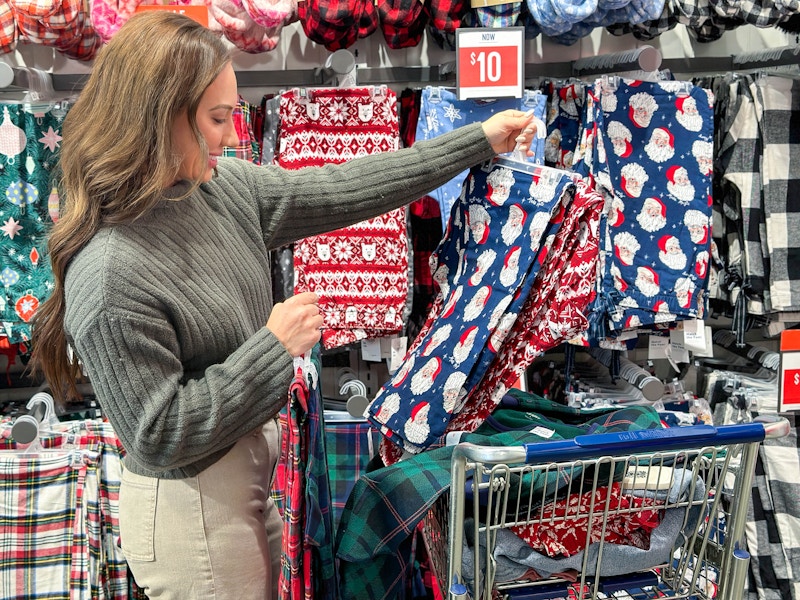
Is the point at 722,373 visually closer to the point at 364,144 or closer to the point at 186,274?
the point at 364,144

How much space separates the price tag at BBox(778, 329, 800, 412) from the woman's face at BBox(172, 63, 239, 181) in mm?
1388

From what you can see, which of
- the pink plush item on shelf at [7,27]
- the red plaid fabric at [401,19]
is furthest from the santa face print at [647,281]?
the pink plush item on shelf at [7,27]

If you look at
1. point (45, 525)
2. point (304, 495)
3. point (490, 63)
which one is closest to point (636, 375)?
point (490, 63)

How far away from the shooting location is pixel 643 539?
1.52 metres

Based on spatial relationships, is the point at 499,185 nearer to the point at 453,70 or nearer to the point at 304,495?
the point at 304,495

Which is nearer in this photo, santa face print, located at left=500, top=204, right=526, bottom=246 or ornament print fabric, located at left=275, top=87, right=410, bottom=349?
santa face print, located at left=500, top=204, right=526, bottom=246

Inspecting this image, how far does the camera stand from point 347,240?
8.43ft

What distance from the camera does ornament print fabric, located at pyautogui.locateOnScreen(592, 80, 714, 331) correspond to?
2594 millimetres

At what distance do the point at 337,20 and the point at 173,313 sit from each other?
4.80ft

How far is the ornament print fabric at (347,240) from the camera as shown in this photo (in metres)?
2.56

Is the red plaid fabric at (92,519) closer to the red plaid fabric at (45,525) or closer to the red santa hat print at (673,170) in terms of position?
the red plaid fabric at (45,525)

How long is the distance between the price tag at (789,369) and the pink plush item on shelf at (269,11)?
1690 mm

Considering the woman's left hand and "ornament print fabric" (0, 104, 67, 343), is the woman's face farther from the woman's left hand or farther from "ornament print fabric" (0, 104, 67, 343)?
"ornament print fabric" (0, 104, 67, 343)

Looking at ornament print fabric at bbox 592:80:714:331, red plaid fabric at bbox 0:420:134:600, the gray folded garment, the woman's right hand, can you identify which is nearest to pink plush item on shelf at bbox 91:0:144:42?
red plaid fabric at bbox 0:420:134:600
